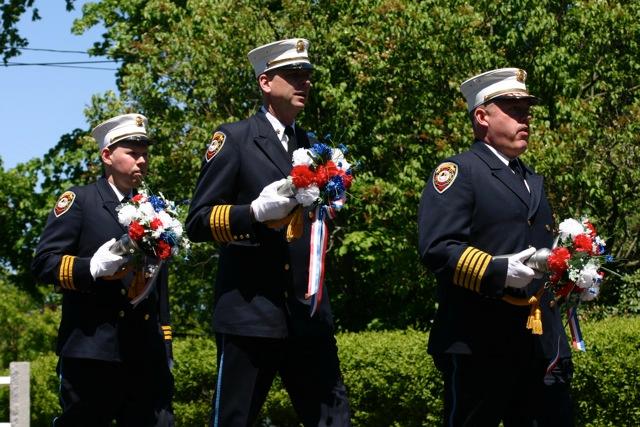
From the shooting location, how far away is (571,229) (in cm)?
616

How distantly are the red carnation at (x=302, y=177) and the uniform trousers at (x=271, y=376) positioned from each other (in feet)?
2.64

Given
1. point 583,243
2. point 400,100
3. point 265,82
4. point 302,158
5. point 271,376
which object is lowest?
point 271,376

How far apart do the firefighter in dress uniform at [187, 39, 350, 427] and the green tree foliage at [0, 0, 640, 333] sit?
8072 mm

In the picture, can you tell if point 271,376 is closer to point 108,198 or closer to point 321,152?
point 321,152

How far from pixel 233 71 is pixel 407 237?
3.42 meters

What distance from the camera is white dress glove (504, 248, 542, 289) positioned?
585cm

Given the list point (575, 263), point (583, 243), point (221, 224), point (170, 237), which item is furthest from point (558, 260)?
point (170, 237)

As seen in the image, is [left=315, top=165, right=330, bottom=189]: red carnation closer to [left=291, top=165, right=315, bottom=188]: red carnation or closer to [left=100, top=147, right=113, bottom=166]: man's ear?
[left=291, top=165, right=315, bottom=188]: red carnation

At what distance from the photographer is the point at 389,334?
11.9 m

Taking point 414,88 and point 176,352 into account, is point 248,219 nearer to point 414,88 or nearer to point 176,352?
point 176,352

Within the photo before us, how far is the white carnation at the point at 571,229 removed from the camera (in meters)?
6.15

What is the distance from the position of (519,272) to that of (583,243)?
1.36ft

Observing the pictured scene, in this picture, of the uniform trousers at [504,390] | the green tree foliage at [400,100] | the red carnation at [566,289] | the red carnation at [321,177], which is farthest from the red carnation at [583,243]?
the green tree foliage at [400,100]

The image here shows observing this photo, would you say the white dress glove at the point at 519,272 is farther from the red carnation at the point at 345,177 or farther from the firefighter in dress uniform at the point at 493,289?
the red carnation at the point at 345,177
